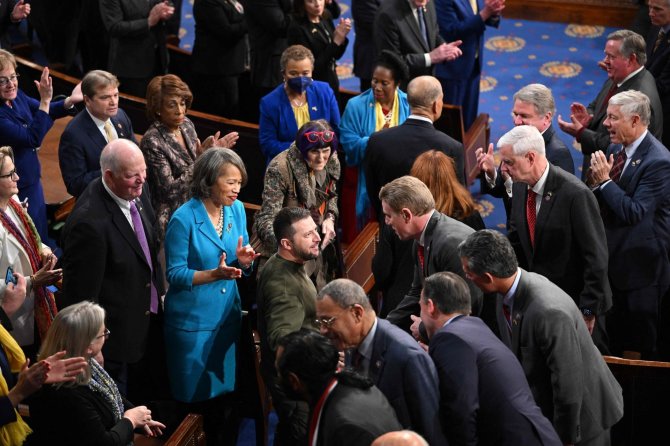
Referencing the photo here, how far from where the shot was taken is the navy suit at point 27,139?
5.06m

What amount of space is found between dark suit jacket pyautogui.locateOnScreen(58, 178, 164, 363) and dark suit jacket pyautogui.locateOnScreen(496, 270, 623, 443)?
1619 millimetres

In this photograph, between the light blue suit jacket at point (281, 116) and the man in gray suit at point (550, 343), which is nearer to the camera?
the man in gray suit at point (550, 343)

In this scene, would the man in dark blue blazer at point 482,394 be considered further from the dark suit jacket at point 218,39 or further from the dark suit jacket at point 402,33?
the dark suit jacket at point 218,39

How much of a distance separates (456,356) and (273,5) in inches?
156

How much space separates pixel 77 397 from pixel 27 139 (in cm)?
212

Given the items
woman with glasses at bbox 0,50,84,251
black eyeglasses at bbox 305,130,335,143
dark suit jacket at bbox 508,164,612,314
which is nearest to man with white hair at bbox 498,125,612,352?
dark suit jacket at bbox 508,164,612,314

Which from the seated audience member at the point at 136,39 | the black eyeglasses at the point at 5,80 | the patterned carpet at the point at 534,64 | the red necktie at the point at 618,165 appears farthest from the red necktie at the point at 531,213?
the patterned carpet at the point at 534,64

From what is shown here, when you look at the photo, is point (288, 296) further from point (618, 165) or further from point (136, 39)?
point (136, 39)

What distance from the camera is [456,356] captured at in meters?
3.27

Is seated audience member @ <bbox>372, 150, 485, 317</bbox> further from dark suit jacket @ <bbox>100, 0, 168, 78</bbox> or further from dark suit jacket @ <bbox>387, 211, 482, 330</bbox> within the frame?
dark suit jacket @ <bbox>100, 0, 168, 78</bbox>

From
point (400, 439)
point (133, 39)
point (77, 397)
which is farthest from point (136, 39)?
point (400, 439)

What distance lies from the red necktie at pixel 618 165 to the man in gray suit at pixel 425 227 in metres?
1.25

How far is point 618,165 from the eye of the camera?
16.0 feet

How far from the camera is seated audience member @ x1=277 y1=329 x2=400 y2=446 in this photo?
294 cm
